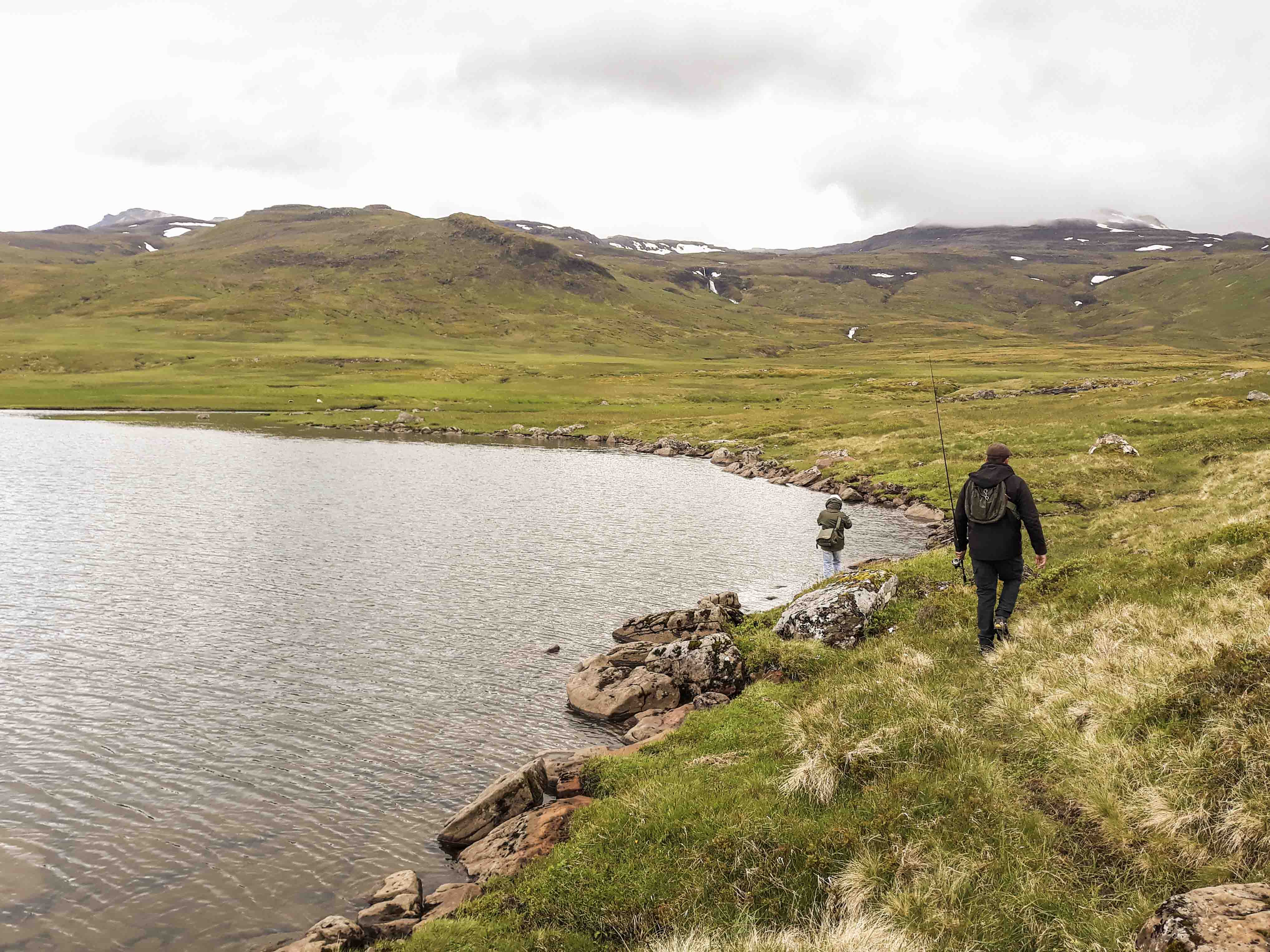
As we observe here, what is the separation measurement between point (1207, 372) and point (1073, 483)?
3966 inches

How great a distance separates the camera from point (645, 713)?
67.9 ft

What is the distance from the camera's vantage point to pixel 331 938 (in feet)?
39.2

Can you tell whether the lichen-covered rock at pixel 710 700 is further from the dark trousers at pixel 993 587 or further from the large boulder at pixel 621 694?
the dark trousers at pixel 993 587

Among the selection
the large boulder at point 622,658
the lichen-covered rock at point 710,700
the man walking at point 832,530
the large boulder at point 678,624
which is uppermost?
the man walking at point 832,530

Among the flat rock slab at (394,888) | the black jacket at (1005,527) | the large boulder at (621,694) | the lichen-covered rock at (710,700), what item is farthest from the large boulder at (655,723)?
the black jacket at (1005,527)

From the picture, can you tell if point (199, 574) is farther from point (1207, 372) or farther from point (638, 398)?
point (1207, 372)

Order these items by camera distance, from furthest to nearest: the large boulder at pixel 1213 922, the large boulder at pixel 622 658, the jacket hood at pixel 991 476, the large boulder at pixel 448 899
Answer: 1. the large boulder at pixel 622 658
2. the jacket hood at pixel 991 476
3. the large boulder at pixel 448 899
4. the large boulder at pixel 1213 922

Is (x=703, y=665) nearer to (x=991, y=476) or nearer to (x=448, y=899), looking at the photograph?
(x=991, y=476)

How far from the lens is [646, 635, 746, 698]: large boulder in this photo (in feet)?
70.1

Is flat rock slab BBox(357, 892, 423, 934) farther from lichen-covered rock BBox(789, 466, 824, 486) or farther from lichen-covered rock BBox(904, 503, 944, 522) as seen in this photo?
lichen-covered rock BBox(789, 466, 824, 486)

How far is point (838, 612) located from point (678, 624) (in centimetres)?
583

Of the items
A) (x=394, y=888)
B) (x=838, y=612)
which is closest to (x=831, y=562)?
(x=838, y=612)

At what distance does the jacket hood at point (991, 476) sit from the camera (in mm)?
17266

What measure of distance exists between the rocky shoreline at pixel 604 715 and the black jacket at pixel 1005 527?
5.71m
